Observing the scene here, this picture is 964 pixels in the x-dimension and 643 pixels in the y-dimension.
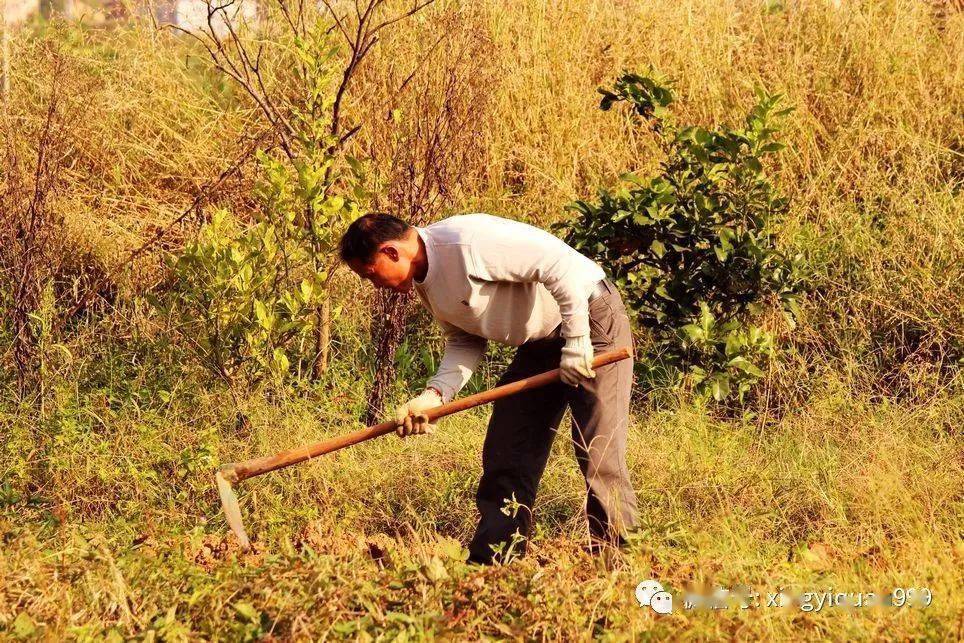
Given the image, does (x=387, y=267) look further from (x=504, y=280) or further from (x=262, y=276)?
(x=262, y=276)

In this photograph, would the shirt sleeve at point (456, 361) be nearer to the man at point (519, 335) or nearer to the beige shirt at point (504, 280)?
the man at point (519, 335)

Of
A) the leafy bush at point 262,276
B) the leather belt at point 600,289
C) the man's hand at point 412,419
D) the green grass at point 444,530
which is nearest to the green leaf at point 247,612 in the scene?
the green grass at point 444,530

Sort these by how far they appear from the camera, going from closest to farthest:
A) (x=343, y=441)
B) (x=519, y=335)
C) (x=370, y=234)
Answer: (x=370, y=234) → (x=343, y=441) → (x=519, y=335)

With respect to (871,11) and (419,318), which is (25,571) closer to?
(419,318)

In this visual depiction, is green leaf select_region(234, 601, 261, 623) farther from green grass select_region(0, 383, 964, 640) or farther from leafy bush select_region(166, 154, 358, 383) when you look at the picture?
leafy bush select_region(166, 154, 358, 383)

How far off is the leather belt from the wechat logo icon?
1081 millimetres

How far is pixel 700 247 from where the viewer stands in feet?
18.1

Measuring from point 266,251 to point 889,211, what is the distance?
3.54m

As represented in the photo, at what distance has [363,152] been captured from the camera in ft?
21.9

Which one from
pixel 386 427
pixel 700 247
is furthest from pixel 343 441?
pixel 700 247

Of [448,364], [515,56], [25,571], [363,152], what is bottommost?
[25,571]

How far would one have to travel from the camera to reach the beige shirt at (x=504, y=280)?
356 cm

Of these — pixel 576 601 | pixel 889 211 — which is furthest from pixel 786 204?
pixel 576 601

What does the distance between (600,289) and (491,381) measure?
1950 mm
